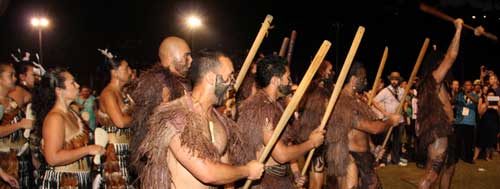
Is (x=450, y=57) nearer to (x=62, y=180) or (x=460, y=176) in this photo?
(x=460, y=176)

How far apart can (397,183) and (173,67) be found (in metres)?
5.30

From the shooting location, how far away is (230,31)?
114 ft

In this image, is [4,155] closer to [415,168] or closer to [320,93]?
[320,93]

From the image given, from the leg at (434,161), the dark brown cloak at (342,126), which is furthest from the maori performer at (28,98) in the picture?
the leg at (434,161)

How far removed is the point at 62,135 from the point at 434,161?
16.1ft

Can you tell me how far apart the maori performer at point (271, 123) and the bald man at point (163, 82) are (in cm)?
83

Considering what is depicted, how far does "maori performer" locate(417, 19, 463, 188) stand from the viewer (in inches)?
266

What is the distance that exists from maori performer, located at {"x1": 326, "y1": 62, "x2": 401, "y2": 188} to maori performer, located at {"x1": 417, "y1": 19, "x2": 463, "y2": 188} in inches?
35.4

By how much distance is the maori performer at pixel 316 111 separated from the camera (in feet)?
21.5

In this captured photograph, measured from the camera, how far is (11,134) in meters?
6.17

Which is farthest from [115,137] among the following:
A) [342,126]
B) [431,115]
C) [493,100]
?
[493,100]

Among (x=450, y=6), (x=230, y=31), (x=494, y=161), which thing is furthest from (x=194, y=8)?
(x=494, y=161)

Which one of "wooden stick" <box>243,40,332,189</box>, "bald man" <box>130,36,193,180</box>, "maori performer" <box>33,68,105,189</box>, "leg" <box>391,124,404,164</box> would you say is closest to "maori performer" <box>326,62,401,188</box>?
"bald man" <box>130,36,193,180</box>

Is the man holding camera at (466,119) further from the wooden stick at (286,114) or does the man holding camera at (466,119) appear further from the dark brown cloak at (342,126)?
the wooden stick at (286,114)
